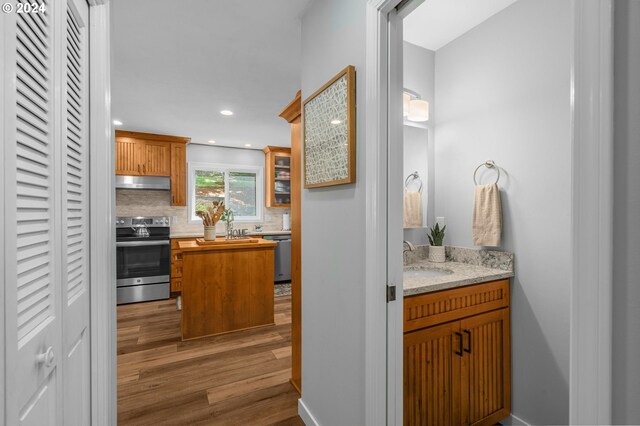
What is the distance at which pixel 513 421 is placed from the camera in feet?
5.89

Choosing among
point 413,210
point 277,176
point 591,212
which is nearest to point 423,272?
point 413,210

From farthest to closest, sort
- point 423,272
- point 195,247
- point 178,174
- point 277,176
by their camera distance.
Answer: point 277,176 < point 178,174 < point 195,247 < point 423,272

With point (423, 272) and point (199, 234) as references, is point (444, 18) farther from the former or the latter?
point (199, 234)

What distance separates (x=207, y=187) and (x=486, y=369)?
15.9 ft

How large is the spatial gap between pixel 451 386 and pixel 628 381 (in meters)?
1.24

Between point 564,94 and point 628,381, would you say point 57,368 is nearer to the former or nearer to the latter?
point 628,381

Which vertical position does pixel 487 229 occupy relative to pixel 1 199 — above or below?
below

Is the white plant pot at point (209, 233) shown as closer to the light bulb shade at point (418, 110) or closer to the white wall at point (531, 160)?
the light bulb shade at point (418, 110)

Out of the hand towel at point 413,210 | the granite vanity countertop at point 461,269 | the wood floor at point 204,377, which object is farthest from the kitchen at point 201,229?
the granite vanity countertop at point 461,269

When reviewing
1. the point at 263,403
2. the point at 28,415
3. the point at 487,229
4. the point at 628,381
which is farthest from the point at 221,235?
the point at 628,381

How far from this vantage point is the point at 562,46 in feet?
5.36

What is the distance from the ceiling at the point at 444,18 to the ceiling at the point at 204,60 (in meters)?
0.77

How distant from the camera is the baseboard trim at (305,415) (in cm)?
174

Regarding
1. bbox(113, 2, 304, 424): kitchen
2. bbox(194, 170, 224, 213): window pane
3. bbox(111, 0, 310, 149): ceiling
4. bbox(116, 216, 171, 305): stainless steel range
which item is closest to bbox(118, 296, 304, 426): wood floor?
bbox(113, 2, 304, 424): kitchen
